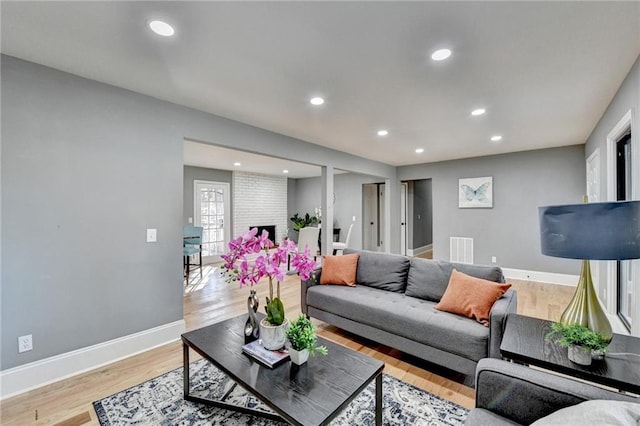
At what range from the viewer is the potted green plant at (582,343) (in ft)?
4.17

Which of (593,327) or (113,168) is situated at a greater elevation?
(113,168)

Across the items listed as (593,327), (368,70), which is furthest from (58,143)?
(593,327)

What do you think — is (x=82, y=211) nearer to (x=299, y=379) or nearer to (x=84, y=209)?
(x=84, y=209)

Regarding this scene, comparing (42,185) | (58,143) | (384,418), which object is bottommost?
(384,418)

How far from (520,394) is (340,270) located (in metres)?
2.19

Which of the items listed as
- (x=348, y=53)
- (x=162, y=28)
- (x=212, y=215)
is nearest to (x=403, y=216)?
(x=212, y=215)

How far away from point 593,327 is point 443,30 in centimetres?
184

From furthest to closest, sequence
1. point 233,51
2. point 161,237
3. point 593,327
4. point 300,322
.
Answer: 1. point 161,237
2. point 233,51
3. point 300,322
4. point 593,327

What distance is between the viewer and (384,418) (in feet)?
5.85

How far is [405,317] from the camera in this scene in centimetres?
237

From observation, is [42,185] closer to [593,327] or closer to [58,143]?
[58,143]

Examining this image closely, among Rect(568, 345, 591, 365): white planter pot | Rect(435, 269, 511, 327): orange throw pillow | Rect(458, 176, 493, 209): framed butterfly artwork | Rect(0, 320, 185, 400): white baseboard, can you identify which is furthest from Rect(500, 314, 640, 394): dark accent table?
Rect(458, 176, 493, 209): framed butterfly artwork

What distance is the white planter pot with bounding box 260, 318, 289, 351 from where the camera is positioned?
5.39 feet

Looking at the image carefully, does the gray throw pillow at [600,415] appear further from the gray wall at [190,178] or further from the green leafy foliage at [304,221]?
the green leafy foliage at [304,221]
